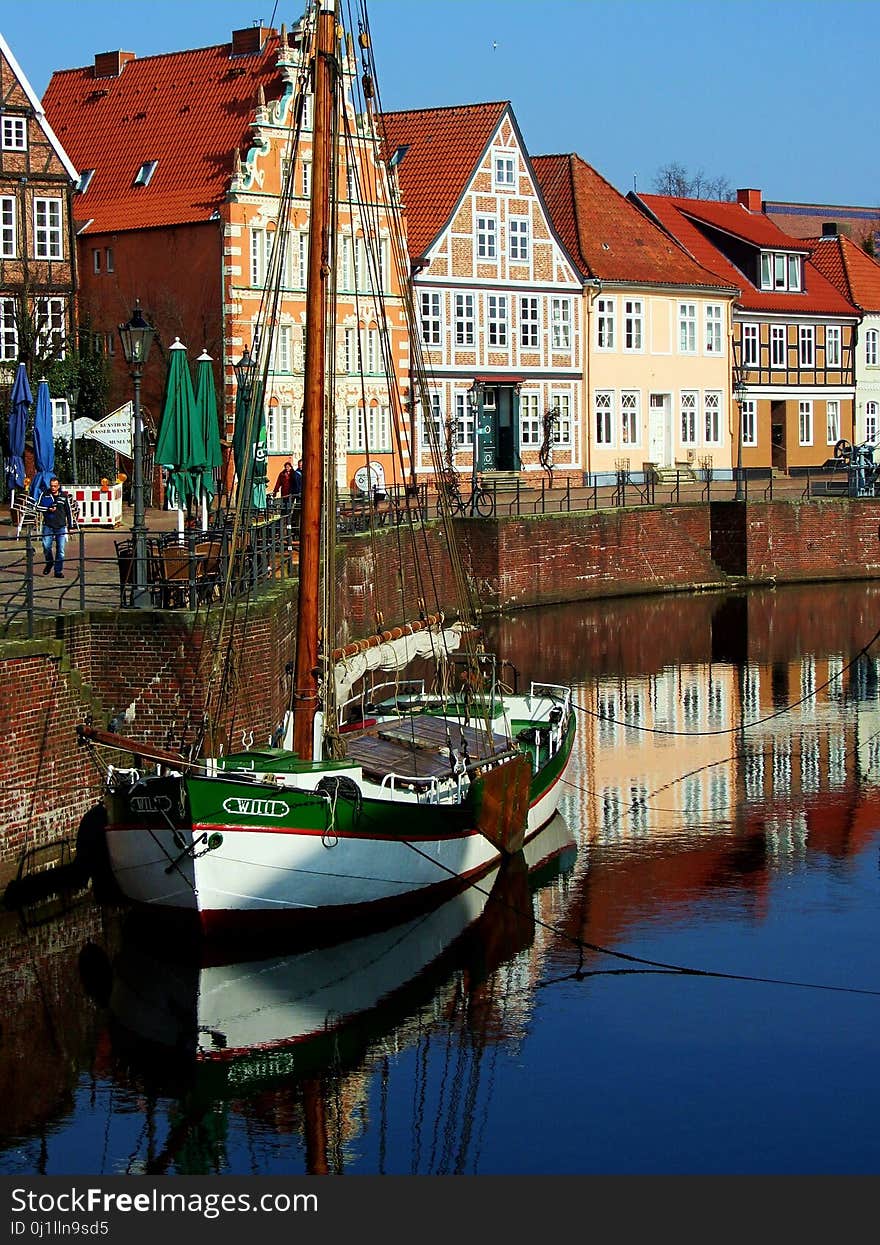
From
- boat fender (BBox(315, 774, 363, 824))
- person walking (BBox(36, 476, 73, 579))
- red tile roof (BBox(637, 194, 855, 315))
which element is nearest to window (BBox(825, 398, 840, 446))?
red tile roof (BBox(637, 194, 855, 315))

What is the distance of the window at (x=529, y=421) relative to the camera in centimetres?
5925

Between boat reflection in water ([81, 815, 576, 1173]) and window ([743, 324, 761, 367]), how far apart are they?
4884 cm

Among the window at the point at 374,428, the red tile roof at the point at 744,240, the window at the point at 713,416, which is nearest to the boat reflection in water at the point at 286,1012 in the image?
the window at the point at 374,428

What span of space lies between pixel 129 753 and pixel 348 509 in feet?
72.3

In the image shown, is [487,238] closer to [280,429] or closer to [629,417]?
[629,417]

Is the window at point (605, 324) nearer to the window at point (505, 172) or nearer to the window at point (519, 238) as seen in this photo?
the window at point (519, 238)

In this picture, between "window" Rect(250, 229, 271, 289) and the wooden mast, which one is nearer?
the wooden mast

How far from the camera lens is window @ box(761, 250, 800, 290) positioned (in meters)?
69.9

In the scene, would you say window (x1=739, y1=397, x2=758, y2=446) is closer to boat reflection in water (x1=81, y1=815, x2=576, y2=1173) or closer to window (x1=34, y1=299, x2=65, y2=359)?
window (x1=34, y1=299, x2=65, y2=359)

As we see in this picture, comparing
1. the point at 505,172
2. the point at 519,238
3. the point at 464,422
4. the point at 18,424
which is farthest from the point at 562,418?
the point at 18,424

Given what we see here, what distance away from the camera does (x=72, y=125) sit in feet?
189

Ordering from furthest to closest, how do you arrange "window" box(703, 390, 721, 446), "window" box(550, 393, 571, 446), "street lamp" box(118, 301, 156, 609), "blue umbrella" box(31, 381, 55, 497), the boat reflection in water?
"window" box(703, 390, 721, 446)
"window" box(550, 393, 571, 446)
"blue umbrella" box(31, 381, 55, 497)
"street lamp" box(118, 301, 156, 609)
the boat reflection in water

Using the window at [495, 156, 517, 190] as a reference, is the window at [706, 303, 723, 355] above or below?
below

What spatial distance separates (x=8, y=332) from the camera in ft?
163
